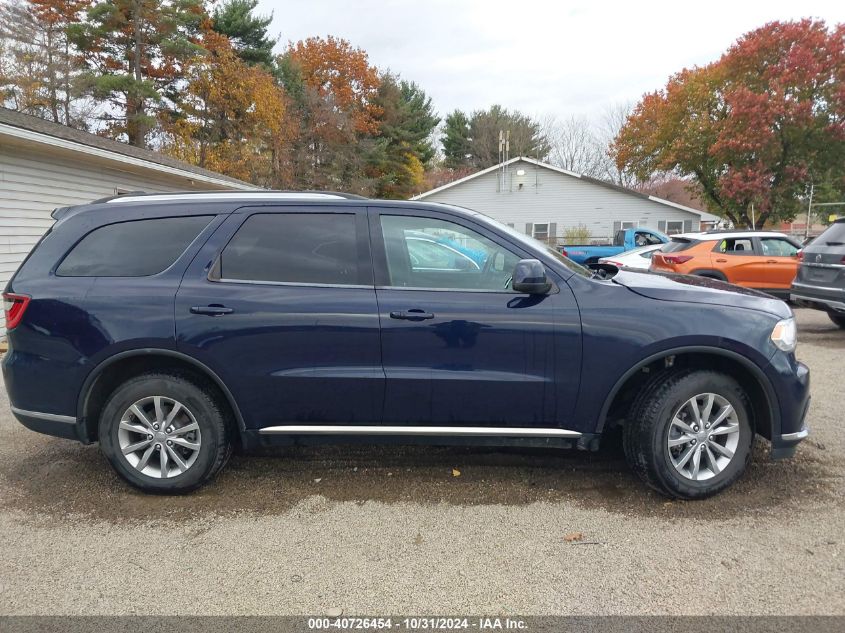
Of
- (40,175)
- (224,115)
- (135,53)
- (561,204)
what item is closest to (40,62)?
(135,53)

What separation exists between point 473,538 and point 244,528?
129 cm

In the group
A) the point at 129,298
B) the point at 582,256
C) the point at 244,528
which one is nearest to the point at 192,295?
the point at 129,298

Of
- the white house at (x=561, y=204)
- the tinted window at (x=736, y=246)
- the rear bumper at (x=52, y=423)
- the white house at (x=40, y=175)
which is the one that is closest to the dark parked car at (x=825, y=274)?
the tinted window at (x=736, y=246)

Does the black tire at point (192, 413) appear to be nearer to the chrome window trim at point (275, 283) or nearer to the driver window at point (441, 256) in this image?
the chrome window trim at point (275, 283)

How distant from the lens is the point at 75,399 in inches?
132

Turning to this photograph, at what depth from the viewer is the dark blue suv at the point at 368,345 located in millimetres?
3195

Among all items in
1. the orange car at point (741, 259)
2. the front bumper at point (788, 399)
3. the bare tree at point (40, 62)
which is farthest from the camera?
the bare tree at point (40, 62)

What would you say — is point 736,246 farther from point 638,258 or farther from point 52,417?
point 52,417

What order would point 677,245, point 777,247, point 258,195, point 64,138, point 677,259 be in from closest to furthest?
point 258,195 → point 64,138 → point 677,259 → point 777,247 → point 677,245

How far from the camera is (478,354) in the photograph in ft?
10.5

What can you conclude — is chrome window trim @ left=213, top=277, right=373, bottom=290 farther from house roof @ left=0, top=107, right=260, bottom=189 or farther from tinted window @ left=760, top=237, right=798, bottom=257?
tinted window @ left=760, top=237, right=798, bottom=257

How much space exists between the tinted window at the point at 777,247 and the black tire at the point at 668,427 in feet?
29.3

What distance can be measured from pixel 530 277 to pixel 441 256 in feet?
2.11

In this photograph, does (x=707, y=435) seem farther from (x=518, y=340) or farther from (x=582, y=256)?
(x=582, y=256)
